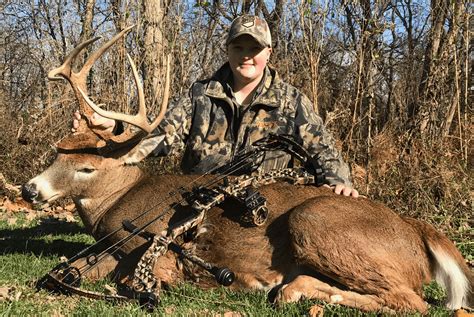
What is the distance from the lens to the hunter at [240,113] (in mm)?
5109

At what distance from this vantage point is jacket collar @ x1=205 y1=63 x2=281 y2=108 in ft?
17.1

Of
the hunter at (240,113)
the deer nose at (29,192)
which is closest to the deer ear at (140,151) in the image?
the hunter at (240,113)

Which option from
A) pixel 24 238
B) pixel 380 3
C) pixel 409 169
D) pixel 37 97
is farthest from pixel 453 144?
pixel 37 97

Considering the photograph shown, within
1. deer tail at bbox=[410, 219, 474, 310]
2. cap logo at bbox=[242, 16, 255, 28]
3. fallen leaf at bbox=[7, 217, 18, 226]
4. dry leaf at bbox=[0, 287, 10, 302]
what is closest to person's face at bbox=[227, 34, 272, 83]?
cap logo at bbox=[242, 16, 255, 28]

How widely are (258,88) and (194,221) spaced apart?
1817mm

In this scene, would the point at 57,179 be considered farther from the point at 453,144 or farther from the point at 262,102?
the point at 453,144

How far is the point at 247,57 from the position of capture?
16.9 ft

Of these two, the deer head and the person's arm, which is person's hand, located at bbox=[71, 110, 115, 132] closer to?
the deer head

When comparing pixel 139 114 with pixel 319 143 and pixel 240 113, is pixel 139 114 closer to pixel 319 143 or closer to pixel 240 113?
pixel 240 113

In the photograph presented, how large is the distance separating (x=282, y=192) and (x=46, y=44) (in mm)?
7500

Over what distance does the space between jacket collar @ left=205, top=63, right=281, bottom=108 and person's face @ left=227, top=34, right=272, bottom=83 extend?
0.50ft

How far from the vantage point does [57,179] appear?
4.57m

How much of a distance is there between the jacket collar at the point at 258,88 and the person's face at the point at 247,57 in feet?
0.50

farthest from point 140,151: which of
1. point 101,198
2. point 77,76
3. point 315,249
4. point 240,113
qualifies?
point 315,249
